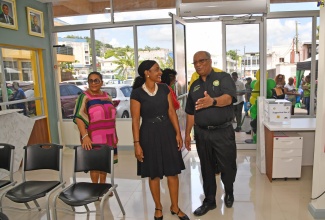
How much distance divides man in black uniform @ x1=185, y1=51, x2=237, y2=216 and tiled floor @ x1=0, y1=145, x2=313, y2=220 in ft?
0.74

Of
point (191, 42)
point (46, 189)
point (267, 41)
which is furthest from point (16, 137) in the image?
point (267, 41)

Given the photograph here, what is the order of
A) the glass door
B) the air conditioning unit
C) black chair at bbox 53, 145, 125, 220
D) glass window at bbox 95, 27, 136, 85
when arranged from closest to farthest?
black chair at bbox 53, 145, 125, 220 < the air conditioning unit < the glass door < glass window at bbox 95, 27, 136, 85

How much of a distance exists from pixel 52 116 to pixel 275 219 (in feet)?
14.0

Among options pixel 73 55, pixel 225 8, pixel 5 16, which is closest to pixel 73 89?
pixel 73 55

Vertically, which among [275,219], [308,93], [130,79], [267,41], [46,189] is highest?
[267,41]

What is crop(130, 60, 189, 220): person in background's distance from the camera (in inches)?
93.7

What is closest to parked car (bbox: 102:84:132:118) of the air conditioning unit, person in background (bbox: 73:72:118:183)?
the air conditioning unit

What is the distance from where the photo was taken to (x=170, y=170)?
7.94ft

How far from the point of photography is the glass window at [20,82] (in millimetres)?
4211

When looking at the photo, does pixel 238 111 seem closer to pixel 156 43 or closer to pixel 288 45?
pixel 288 45

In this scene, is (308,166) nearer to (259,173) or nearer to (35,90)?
(259,173)

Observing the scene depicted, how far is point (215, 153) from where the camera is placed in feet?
8.63

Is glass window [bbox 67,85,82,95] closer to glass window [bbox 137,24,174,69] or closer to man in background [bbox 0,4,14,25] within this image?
glass window [bbox 137,24,174,69]

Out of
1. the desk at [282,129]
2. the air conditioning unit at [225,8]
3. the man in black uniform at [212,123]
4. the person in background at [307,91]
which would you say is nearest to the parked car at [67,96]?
the air conditioning unit at [225,8]
